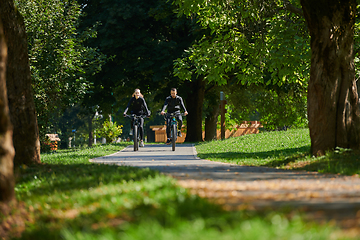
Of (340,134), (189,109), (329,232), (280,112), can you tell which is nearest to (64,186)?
(329,232)

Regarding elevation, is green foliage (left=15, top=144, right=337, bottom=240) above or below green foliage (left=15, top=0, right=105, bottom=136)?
below

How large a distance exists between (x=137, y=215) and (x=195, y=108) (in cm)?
2297

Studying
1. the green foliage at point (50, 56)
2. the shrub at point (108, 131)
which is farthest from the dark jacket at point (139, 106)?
the shrub at point (108, 131)

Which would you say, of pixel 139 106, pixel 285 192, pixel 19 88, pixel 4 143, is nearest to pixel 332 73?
pixel 285 192

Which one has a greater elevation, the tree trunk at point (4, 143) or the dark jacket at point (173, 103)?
the dark jacket at point (173, 103)

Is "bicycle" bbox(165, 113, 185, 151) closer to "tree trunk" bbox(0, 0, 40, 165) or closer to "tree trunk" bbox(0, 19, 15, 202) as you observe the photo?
"tree trunk" bbox(0, 0, 40, 165)

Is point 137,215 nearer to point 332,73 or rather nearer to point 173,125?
point 332,73

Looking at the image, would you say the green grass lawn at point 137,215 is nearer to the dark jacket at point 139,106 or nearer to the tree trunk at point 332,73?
the tree trunk at point 332,73

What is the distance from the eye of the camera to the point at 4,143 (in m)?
5.41

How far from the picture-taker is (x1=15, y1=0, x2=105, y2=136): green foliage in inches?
737

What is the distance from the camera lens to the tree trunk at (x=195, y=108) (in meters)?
27.4

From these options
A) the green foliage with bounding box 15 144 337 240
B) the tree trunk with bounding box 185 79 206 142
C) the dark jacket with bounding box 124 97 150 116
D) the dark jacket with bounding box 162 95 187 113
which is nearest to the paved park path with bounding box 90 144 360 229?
the green foliage with bounding box 15 144 337 240

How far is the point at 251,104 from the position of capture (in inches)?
1495

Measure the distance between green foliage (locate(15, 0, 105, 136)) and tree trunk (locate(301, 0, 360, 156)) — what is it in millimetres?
10997
